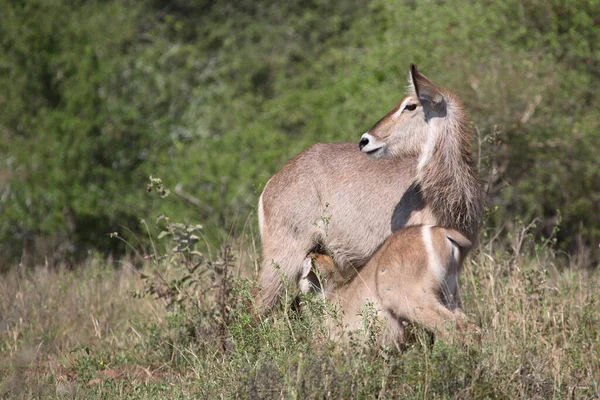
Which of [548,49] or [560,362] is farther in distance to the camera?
[548,49]

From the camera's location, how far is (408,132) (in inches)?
233

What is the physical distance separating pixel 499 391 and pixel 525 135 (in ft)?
20.7

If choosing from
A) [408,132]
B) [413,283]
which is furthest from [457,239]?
[408,132]

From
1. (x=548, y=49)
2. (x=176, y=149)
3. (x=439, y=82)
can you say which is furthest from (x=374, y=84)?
(x=176, y=149)

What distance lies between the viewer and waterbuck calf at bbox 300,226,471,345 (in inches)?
199

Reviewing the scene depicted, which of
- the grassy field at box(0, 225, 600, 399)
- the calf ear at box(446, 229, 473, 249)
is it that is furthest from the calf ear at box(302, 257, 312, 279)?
the calf ear at box(446, 229, 473, 249)

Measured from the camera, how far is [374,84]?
40.1 ft

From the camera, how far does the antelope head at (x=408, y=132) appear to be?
19.3 ft

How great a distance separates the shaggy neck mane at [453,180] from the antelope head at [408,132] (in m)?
0.07

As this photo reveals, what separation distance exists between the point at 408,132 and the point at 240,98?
999 cm

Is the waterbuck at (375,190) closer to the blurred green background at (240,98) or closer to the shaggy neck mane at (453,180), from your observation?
the shaggy neck mane at (453,180)

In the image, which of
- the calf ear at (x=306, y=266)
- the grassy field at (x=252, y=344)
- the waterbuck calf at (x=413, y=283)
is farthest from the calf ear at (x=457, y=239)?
the calf ear at (x=306, y=266)

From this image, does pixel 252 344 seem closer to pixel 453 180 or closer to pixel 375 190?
pixel 375 190

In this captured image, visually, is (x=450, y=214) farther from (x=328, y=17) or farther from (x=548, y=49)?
(x=328, y=17)
